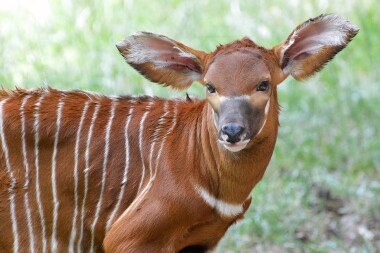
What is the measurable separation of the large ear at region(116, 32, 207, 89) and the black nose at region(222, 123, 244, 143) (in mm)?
676

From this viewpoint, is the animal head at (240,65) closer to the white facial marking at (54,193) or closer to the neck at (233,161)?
the neck at (233,161)

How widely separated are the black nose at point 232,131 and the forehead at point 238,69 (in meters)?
0.30

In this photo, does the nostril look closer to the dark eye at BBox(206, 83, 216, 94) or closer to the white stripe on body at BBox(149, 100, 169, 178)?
the dark eye at BBox(206, 83, 216, 94)

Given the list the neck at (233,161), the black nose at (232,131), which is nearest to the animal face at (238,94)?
the black nose at (232,131)

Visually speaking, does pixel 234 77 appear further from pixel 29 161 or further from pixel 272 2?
pixel 272 2

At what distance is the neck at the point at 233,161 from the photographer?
19.5ft

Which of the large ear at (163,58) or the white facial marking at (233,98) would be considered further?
the large ear at (163,58)

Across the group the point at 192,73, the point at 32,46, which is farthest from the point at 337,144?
the point at 192,73

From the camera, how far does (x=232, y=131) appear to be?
549cm

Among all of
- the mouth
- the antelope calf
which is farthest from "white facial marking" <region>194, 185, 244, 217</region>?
the mouth

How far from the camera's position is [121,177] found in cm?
622

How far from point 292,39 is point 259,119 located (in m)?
0.54

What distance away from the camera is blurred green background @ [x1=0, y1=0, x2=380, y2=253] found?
27.6ft

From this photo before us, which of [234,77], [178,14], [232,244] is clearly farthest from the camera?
[178,14]
